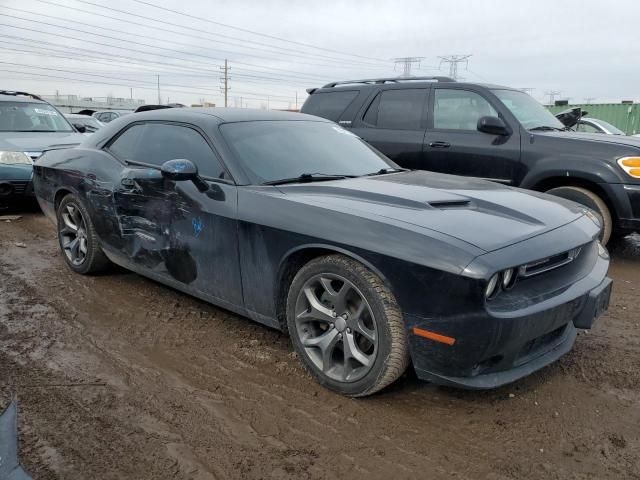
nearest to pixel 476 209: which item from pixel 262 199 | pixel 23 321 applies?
pixel 262 199

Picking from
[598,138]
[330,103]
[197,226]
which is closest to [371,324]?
[197,226]

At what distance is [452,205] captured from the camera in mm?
2895

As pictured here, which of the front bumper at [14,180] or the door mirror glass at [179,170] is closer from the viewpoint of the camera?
the door mirror glass at [179,170]

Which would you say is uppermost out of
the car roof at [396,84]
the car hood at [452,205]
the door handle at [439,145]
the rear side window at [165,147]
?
the car roof at [396,84]

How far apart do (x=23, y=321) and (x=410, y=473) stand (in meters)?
2.95

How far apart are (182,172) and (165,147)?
77 centimetres

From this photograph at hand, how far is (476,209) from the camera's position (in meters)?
2.88

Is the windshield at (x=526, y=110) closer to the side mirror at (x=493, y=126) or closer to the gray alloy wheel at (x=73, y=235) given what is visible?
the side mirror at (x=493, y=126)

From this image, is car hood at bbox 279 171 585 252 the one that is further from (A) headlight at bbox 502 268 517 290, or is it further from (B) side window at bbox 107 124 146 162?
(B) side window at bbox 107 124 146 162

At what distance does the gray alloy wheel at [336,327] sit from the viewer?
8.74 feet

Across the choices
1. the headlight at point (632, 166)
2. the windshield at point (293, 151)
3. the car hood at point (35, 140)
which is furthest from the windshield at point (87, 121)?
the headlight at point (632, 166)

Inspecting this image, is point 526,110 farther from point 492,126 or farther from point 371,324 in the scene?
point 371,324

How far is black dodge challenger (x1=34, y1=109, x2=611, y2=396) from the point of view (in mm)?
2375

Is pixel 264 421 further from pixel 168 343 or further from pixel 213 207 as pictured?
pixel 213 207
